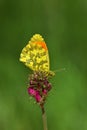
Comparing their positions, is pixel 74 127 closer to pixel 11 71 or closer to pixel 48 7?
pixel 11 71

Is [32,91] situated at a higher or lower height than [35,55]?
lower

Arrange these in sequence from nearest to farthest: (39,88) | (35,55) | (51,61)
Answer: (39,88) < (35,55) < (51,61)

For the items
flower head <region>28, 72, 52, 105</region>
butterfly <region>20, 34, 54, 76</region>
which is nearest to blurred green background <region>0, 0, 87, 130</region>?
butterfly <region>20, 34, 54, 76</region>

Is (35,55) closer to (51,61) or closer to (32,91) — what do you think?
(32,91)


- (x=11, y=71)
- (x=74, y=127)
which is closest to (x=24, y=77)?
(x=11, y=71)

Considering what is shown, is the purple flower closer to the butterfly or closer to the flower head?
the flower head

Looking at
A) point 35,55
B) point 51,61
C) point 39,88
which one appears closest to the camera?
point 39,88

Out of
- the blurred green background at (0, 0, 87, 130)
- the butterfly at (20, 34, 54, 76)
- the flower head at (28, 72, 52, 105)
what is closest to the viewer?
the flower head at (28, 72, 52, 105)

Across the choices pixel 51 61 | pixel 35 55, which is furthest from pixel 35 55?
pixel 51 61
